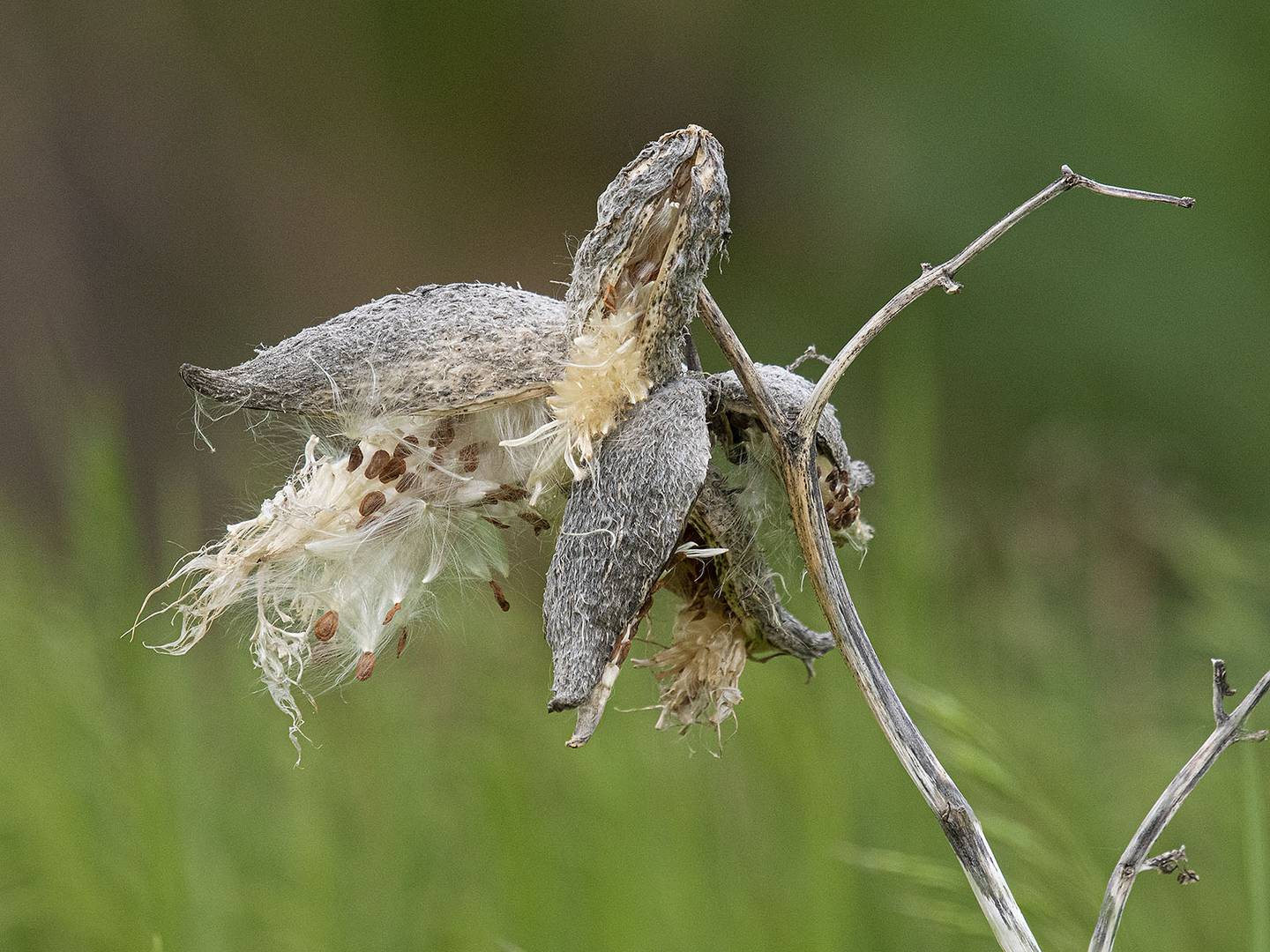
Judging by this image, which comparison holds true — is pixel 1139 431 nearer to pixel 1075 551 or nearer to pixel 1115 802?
pixel 1075 551

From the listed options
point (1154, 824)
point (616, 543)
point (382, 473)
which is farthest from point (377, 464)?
point (1154, 824)

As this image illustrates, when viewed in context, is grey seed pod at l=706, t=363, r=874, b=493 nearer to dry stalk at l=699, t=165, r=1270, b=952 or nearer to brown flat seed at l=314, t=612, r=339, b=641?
dry stalk at l=699, t=165, r=1270, b=952

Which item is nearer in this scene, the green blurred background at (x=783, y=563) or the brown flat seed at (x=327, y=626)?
the brown flat seed at (x=327, y=626)

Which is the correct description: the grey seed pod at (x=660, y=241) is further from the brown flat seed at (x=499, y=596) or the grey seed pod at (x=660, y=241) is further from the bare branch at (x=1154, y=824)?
the bare branch at (x=1154, y=824)

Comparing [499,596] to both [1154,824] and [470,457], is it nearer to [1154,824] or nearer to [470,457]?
[470,457]

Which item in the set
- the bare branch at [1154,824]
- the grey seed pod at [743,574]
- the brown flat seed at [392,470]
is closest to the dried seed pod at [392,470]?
the brown flat seed at [392,470]

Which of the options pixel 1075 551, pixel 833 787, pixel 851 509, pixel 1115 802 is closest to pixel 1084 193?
pixel 1075 551
